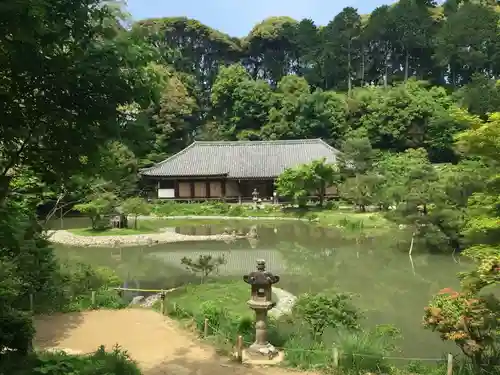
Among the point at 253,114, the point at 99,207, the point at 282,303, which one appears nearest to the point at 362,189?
the point at 99,207

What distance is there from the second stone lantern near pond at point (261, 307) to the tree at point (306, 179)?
21.6 m

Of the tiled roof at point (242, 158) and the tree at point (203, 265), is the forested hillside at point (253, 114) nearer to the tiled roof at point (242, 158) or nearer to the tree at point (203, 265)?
the tree at point (203, 265)

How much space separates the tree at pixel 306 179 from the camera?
94.9ft

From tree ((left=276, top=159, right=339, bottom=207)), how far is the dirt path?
63.2 ft

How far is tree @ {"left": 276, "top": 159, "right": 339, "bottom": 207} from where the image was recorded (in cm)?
2892

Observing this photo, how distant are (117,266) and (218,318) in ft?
30.9

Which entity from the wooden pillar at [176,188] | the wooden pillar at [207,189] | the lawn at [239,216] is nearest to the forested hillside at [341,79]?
the wooden pillar at [176,188]

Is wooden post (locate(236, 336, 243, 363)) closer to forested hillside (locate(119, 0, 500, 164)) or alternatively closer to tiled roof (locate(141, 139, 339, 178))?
tiled roof (locate(141, 139, 339, 178))

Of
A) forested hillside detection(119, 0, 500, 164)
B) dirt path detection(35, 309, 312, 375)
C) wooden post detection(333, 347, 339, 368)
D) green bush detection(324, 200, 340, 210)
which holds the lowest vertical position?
dirt path detection(35, 309, 312, 375)

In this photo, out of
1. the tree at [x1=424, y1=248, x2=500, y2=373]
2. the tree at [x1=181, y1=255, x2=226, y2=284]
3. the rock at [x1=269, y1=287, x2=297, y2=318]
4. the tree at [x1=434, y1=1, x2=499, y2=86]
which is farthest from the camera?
the tree at [x1=434, y1=1, x2=499, y2=86]

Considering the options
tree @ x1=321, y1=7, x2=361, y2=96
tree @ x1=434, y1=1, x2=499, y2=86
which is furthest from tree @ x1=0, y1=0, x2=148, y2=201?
tree @ x1=321, y1=7, x2=361, y2=96

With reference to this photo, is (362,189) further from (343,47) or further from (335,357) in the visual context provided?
(343,47)

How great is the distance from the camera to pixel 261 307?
7.44 m

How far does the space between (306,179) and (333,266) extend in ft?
40.1
